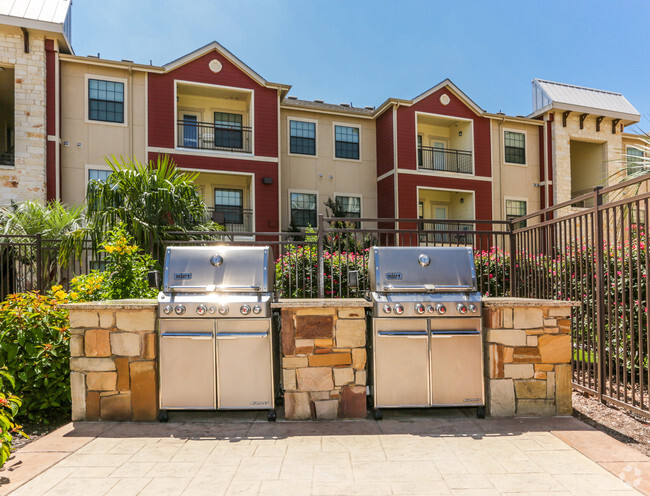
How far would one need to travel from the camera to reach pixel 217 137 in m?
16.2

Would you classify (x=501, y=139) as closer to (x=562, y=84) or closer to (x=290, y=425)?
(x=562, y=84)

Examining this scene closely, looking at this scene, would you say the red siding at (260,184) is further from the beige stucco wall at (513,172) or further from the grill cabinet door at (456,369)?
the grill cabinet door at (456,369)

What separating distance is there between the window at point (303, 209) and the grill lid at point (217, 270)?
12.3 m

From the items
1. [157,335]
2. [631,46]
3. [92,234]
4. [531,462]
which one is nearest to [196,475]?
[157,335]

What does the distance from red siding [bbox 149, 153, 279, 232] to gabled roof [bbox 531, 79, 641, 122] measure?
11.9 metres

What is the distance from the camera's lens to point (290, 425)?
13.7 ft

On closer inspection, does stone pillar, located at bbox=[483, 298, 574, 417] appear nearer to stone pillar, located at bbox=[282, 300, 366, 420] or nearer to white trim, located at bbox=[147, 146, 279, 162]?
stone pillar, located at bbox=[282, 300, 366, 420]

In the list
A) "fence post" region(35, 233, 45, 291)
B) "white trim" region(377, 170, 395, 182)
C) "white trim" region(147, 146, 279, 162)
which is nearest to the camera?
"fence post" region(35, 233, 45, 291)

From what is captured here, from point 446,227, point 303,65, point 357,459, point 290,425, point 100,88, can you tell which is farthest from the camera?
point 446,227

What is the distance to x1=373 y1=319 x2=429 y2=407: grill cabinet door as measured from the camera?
4.27m

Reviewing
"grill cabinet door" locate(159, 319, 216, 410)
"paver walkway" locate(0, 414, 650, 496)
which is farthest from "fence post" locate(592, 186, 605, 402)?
"grill cabinet door" locate(159, 319, 216, 410)

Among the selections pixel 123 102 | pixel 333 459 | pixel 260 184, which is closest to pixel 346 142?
pixel 260 184

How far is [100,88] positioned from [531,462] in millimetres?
15360

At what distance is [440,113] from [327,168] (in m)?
5.17
